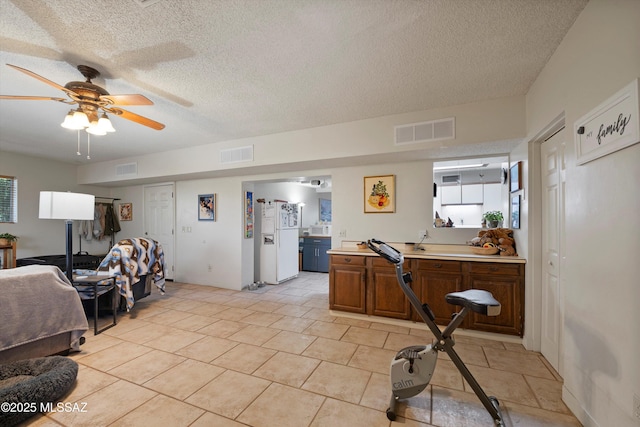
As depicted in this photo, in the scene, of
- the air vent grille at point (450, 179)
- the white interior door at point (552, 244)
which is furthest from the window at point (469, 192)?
the white interior door at point (552, 244)

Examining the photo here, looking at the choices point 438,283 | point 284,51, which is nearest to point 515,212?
point 438,283

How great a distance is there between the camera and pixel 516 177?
9.62 ft

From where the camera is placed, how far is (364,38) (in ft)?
6.31

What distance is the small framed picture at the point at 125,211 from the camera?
6484mm

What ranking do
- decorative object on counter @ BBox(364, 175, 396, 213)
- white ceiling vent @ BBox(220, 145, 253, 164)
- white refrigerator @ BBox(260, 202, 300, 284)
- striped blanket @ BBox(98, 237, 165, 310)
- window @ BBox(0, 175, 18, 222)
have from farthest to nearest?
white refrigerator @ BBox(260, 202, 300, 284) < window @ BBox(0, 175, 18, 222) < white ceiling vent @ BBox(220, 145, 253, 164) < decorative object on counter @ BBox(364, 175, 396, 213) < striped blanket @ BBox(98, 237, 165, 310)

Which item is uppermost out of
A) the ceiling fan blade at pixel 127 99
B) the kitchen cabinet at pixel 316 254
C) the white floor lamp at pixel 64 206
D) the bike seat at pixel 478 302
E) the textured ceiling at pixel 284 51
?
the textured ceiling at pixel 284 51

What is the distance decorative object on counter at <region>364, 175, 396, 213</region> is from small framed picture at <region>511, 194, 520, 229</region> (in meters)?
1.40

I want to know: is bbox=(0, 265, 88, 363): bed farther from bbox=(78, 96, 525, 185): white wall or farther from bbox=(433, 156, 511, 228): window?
bbox=(433, 156, 511, 228): window

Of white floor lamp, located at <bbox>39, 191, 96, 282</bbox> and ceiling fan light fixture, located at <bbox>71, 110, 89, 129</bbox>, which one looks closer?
Result: ceiling fan light fixture, located at <bbox>71, 110, 89, 129</bbox>

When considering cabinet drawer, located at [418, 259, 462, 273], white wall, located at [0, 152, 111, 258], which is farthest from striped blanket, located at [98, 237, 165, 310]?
cabinet drawer, located at [418, 259, 462, 273]

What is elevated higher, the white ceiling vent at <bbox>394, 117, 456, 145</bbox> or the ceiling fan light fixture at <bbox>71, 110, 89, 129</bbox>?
the white ceiling vent at <bbox>394, 117, 456, 145</bbox>

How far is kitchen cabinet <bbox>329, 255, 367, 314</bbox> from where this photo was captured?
11.5 ft

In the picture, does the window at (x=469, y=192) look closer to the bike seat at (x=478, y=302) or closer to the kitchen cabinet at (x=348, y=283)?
the kitchen cabinet at (x=348, y=283)

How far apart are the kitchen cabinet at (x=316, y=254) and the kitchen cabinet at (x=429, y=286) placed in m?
3.03
